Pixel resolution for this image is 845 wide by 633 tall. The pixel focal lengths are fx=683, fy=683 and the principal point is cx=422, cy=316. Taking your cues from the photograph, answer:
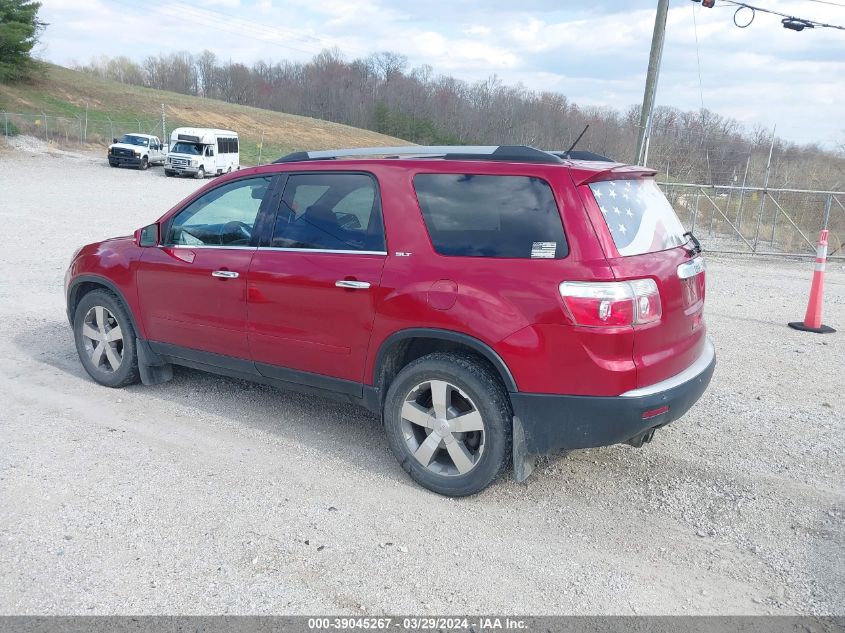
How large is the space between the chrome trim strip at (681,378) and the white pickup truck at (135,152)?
123 ft

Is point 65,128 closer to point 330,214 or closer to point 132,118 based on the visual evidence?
point 132,118

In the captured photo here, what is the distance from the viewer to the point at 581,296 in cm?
338

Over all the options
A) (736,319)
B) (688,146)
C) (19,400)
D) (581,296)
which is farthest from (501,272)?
(688,146)

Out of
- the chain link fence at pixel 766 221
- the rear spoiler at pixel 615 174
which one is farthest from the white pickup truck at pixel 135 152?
the rear spoiler at pixel 615 174

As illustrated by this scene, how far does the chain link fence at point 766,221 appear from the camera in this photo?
1572 cm

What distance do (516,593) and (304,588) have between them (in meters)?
0.94

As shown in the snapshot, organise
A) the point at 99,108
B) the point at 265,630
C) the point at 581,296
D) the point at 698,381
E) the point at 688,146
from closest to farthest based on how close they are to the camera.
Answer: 1. the point at 265,630
2. the point at 581,296
3. the point at 698,381
4. the point at 688,146
5. the point at 99,108

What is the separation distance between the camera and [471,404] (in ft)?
12.3

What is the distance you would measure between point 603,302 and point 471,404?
92cm

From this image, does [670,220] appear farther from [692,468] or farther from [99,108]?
[99,108]

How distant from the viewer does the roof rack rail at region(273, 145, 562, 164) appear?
147 inches

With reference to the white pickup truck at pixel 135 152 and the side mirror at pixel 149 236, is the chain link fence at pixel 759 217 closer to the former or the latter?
the side mirror at pixel 149 236

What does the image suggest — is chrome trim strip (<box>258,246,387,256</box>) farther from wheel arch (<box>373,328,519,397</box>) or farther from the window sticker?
the window sticker

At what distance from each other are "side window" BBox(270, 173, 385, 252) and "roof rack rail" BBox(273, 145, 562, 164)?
0.22 meters
